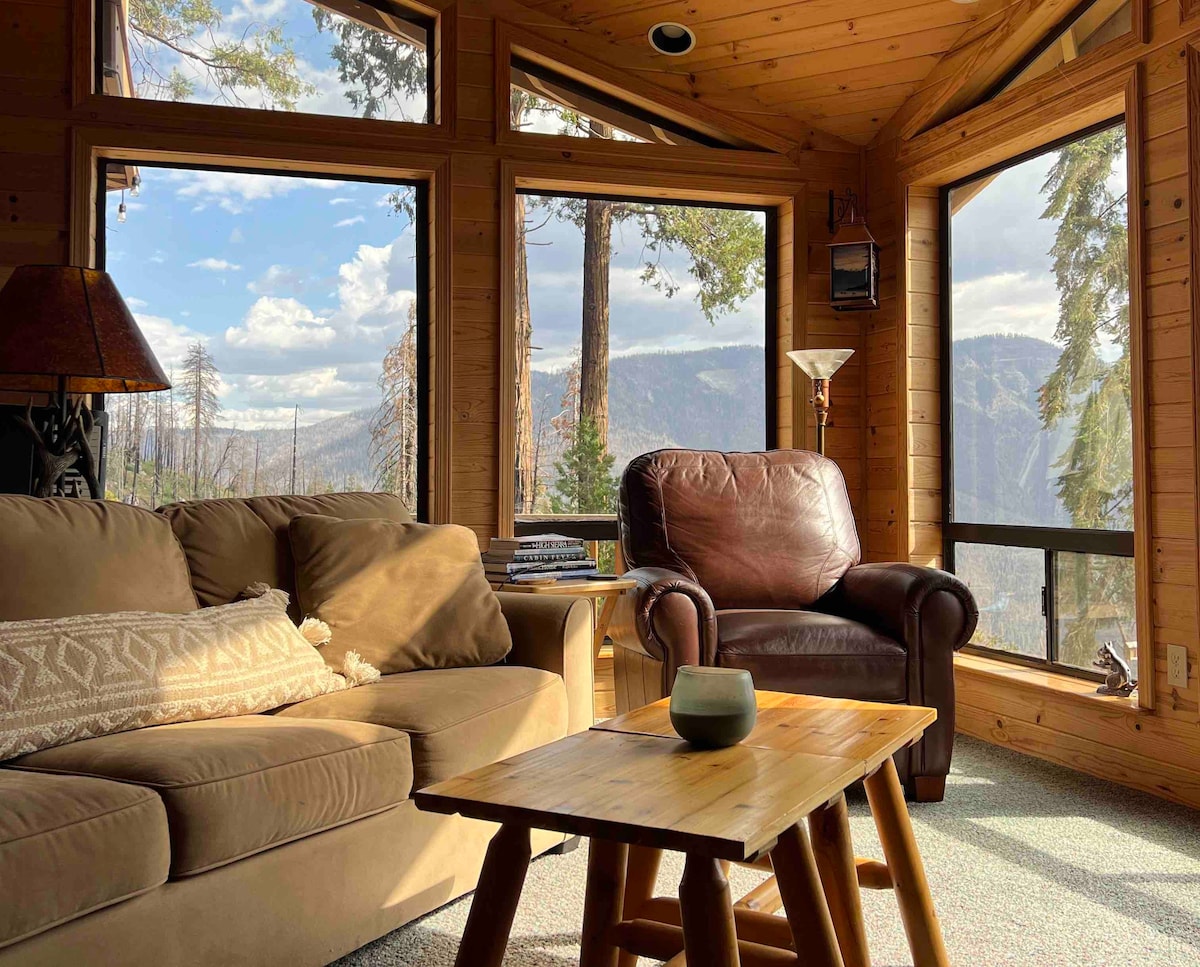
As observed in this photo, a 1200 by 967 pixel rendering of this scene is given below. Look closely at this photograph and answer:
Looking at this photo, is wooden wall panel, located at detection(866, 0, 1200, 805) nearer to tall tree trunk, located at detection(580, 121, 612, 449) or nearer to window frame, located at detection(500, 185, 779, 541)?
window frame, located at detection(500, 185, 779, 541)

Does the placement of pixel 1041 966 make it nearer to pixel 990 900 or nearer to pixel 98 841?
pixel 990 900

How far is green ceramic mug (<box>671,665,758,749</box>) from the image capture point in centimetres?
173

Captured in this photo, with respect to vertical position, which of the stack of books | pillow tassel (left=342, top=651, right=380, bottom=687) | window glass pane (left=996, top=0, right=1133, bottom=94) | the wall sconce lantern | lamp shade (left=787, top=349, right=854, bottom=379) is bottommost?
pillow tassel (left=342, top=651, right=380, bottom=687)

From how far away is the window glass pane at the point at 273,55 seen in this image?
4.03 meters

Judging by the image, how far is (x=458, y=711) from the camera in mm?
2340

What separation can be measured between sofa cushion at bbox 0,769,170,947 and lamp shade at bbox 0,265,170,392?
135 centimetres

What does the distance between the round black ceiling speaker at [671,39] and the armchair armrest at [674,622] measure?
2388mm

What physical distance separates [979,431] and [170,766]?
136 inches

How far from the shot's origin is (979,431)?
432cm

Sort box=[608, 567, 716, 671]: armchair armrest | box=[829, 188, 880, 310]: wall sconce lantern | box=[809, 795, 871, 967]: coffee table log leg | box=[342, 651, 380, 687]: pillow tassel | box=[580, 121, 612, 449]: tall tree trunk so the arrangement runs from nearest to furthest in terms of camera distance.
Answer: box=[809, 795, 871, 967]: coffee table log leg < box=[342, 651, 380, 687]: pillow tassel < box=[608, 567, 716, 671]: armchair armrest < box=[829, 188, 880, 310]: wall sconce lantern < box=[580, 121, 612, 449]: tall tree trunk

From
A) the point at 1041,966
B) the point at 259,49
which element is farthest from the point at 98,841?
the point at 259,49

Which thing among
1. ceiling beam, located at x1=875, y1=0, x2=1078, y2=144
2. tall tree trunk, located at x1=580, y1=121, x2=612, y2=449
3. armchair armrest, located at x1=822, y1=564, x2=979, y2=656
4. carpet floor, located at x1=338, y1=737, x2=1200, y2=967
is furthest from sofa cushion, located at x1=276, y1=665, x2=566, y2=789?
ceiling beam, located at x1=875, y1=0, x2=1078, y2=144

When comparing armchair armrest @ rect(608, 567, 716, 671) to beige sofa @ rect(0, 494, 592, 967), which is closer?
beige sofa @ rect(0, 494, 592, 967)

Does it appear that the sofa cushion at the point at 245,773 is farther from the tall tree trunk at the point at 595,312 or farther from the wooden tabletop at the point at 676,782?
the tall tree trunk at the point at 595,312
